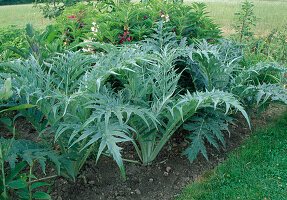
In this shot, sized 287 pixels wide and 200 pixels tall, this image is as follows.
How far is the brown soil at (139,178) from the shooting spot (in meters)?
2.01

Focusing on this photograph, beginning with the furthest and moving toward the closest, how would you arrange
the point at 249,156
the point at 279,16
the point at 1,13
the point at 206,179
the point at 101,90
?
the point at 1,13
the point at 279,16
the point at 249,156
the point at 206,179
the point at 101,90

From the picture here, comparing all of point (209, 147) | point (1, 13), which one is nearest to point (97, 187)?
point (209, 147)

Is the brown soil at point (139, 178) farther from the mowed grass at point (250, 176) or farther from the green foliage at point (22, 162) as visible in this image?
the green foliage at point (22, 162)

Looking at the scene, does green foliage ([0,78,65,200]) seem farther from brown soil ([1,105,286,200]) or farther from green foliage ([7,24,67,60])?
green foliage ([7,24,67,60])

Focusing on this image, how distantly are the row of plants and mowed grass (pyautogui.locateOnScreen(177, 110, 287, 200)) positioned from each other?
237 mm

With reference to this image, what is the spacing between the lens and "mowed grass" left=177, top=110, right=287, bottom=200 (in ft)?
6.79

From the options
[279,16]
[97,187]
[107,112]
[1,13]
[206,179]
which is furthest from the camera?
[1,13]

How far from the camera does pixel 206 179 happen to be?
7.30 feet

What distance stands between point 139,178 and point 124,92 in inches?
29.6

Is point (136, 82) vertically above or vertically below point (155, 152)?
Answer: above

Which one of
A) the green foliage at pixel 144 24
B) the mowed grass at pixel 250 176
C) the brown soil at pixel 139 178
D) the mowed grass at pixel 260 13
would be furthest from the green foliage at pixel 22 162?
the mowed grass at pixel 260 13

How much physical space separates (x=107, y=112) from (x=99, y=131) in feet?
0.40

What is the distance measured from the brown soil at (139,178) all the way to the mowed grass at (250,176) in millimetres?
96

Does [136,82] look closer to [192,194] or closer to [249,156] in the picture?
[192,194]
